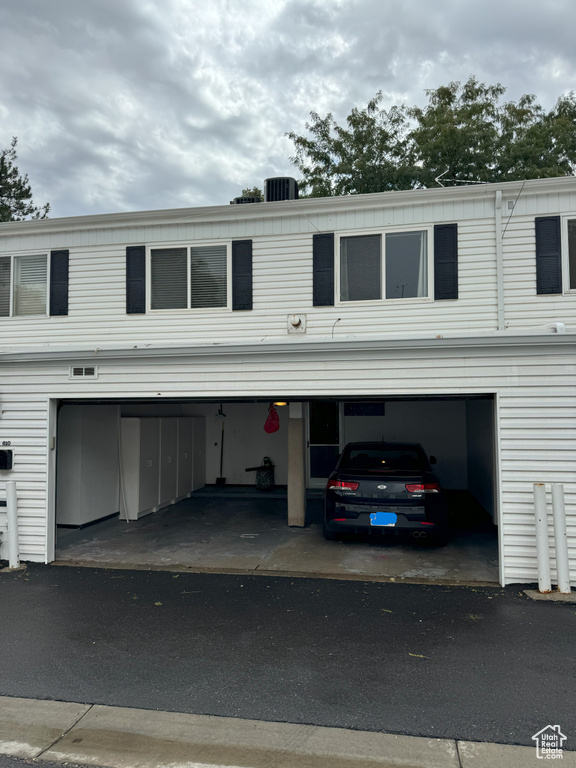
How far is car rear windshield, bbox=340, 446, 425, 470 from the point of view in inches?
300

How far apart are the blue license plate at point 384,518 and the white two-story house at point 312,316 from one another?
4.50ft

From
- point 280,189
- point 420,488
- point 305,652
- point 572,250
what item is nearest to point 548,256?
point 572,250

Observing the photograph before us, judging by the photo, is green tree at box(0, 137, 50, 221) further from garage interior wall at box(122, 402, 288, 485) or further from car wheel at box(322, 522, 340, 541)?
car wheel at box(322, 522, 340, 541)

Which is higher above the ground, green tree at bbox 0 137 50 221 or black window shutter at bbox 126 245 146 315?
green tree at bbox 0 137 50 221

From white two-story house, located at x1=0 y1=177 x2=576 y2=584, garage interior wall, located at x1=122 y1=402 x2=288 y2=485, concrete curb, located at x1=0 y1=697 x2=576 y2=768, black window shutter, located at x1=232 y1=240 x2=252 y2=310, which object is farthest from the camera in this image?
garage interior wall, located at x1=122 y1=402 x2=288 y2=485

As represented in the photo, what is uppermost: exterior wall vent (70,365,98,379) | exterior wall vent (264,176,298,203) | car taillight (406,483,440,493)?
exterior wall vent (264,176,298,203)

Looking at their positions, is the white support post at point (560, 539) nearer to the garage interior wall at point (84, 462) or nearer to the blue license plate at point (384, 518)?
the blue license plate at point (384, 518)

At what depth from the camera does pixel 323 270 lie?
727cm

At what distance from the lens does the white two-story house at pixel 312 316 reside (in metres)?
6.30

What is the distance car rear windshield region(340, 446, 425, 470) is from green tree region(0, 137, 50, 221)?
16251 mm

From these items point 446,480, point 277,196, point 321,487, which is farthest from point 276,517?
point 277,196

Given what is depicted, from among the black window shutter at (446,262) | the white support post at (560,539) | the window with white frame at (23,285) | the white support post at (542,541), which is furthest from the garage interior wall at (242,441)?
the white support post at (560,539)

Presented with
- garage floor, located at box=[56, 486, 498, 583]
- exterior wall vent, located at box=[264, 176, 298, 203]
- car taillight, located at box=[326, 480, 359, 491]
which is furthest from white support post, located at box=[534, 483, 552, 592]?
exterior wall vent, located at box=[264, 176, 298, 203]

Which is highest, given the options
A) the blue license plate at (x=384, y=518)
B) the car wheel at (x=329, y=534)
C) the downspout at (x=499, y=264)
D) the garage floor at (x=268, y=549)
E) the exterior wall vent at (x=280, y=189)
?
the exterior wall vent at (x=280, y=189)
